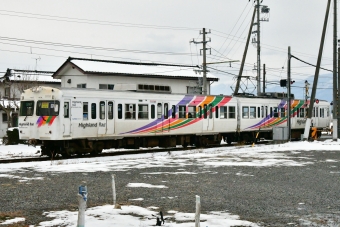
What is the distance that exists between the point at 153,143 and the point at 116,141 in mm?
2517

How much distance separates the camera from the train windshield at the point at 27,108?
20.1 m

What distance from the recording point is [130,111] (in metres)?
22.2

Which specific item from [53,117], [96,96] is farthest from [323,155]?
[53,117]

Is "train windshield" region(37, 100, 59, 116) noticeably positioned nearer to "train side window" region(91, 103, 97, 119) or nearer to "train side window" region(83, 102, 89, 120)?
"train side window" region(83, 102, 89, 120)

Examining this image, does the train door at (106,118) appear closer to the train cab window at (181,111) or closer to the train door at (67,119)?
the train door at (67,119)

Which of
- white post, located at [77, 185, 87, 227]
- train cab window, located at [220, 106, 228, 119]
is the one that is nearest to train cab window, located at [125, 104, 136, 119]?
train cab window, located at [220, 106, 228, 119]

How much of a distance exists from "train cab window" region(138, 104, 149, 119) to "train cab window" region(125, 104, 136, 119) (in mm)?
325

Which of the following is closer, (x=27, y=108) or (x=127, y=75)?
(x=27, y=108)

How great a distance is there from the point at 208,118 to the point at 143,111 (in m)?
4.88

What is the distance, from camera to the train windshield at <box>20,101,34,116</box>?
20.1 metres

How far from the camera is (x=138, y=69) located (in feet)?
137

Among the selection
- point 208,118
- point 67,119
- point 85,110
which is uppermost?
point 85,110

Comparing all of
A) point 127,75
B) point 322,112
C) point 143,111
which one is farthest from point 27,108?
point 322,112

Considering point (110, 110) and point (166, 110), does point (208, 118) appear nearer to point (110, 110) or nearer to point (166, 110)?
point (166, 110)
